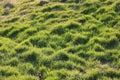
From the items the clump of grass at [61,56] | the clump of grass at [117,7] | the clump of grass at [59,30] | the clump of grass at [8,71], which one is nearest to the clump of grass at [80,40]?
the clump of grass at [59,30]

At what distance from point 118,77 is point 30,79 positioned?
3320 mm

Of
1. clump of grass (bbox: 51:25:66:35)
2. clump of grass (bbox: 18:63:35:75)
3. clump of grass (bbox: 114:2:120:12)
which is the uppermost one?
clump of grass (bbox: 114:2:120:12)

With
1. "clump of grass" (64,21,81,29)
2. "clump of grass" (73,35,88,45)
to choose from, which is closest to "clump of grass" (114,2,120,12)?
"clump of grass" (64,21,81,29)

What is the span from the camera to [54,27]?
14664 mm

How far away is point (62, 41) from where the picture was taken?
13.2 metres

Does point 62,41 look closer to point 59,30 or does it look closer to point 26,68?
point 59,30

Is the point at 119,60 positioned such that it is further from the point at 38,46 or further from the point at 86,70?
the point at 38,46

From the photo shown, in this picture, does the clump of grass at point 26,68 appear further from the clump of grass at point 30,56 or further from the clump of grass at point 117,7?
the clump of grass at point 117,7

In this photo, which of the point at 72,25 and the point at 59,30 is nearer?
the point at 59,30

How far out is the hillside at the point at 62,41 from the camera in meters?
10.7

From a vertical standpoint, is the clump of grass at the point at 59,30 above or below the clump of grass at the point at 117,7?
below

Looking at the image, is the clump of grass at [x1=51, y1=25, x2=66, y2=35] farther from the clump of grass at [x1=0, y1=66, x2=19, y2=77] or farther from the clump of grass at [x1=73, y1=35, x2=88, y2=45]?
the clump of grass at [x1=0, y1=66, x2=19, y2=77]

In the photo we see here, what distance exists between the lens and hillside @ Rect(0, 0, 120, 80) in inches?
421

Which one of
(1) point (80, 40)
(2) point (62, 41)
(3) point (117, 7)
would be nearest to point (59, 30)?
(2) point (62, 41)
